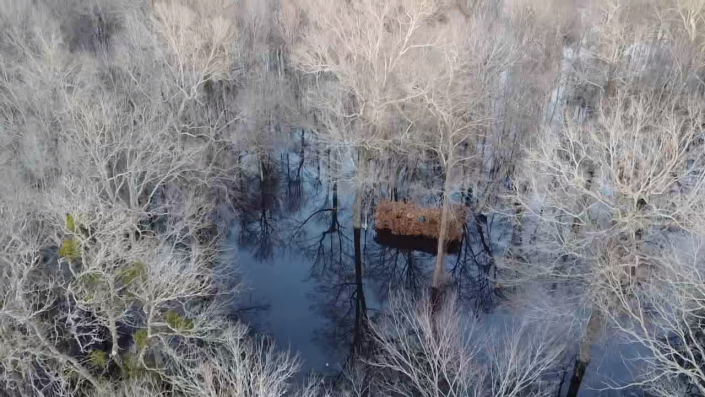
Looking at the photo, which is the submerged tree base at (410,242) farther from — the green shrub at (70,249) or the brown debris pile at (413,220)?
the green shrub at (70,249)

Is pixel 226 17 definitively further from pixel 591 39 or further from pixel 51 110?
pixel 591 39

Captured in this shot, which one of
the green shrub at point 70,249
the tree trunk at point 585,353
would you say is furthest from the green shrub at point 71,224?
the tree trunk at point 585,353

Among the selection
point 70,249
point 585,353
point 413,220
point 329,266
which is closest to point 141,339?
point 70,249

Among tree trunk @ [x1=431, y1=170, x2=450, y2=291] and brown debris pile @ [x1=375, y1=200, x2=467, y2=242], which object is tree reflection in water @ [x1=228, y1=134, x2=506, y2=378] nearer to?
tree trunk @ [x1=431, y1=170, x2=450, y2=291]

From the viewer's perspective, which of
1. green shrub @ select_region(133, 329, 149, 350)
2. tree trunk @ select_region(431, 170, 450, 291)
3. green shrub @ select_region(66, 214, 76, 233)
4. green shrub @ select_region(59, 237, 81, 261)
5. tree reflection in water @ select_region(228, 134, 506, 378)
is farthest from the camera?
tree trunk @ select_region(431, 170, 450, 291)

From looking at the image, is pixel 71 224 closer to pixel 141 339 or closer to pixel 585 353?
pixel 141 339

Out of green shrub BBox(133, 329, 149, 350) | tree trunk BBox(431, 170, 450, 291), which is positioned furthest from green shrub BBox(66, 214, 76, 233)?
tree trunk BBox(431, 170, 450, 291)
